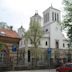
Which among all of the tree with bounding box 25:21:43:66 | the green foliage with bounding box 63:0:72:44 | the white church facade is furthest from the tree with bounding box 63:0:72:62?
the white church facade

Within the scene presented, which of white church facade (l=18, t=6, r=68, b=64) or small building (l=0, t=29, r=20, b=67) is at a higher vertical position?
white church facade (l=18, t=6, r=68, b=64)

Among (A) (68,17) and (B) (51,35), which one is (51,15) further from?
(A) (68,17)

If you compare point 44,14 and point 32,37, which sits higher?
point 44,14

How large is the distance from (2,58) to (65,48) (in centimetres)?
4171

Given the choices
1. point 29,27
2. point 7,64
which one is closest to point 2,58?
point 7,64

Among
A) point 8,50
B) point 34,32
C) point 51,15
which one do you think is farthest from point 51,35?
point 8,50

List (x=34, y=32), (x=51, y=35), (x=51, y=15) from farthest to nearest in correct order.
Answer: (x=51, y=15) < (x=51, y=35) < (x=34, y=32)

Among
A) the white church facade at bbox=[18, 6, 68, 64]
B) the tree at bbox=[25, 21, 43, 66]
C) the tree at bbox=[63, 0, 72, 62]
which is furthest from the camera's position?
the white church facade at bbox=[18, 6, 68, 64]

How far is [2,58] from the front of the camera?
37250mm

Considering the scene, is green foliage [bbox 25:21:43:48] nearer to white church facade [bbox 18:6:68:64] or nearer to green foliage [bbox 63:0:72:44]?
white church facade [bbox 18:6:68:64]

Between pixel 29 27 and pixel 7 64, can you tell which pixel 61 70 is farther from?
pixel 29 27

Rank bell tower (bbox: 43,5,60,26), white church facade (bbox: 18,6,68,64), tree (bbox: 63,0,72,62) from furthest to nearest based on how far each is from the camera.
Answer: bell tower (bbox: 43,5,60,26) < white church facade (bbox: 18,6,68,64) < tree (bbox: 63,0,72,62)

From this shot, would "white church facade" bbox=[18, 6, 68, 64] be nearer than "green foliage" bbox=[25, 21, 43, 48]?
No

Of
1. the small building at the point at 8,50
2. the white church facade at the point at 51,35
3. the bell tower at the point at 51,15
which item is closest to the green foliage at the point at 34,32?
the white church facade at the point at 51,35
